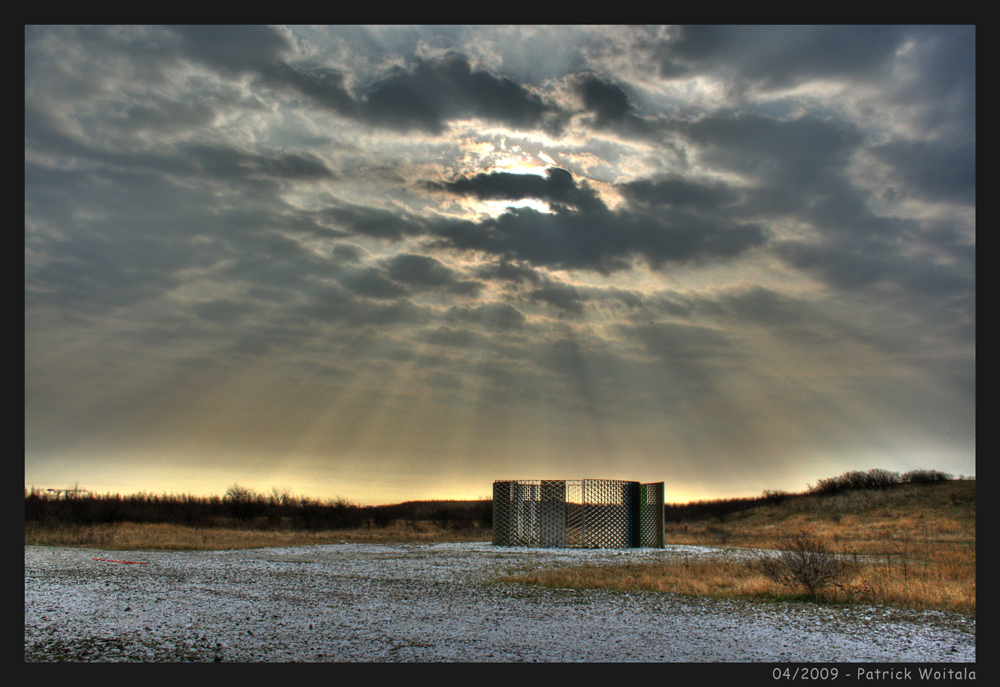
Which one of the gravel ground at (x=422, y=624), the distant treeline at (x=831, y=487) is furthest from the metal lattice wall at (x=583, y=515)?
the distant treeline at (x=831, y=487)

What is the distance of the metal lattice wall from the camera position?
22.0m

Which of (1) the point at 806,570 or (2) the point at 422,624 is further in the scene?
(1) the point at 806,570

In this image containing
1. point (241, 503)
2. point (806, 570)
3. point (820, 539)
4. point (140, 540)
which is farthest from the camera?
point (241, 503)

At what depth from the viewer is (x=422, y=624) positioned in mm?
7215

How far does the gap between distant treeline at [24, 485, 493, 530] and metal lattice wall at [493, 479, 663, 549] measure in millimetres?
13786

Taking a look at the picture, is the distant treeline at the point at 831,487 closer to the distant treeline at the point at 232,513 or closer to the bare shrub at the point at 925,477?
the bare shrub at the point at 925,477

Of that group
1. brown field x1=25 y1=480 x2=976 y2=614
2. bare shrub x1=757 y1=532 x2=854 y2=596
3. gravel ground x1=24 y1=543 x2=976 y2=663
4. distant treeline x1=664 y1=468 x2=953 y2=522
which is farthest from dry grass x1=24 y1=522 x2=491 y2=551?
distant treeline x1=664 y1=468 x2=953 y2=522

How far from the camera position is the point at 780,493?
1902 inches

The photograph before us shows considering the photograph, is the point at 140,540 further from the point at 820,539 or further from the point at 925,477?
the point at 925,477

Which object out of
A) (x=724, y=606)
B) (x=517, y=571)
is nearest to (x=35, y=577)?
(x=517, y=571)

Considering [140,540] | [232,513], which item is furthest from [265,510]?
[140,540]

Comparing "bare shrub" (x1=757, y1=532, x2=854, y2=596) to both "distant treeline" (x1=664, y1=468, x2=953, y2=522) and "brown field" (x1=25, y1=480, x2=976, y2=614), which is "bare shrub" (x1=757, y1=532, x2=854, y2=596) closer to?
"brown field" (x1=25, y1=480, x2=976, y2=614)

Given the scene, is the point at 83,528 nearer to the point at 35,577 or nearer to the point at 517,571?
the point at 35,577

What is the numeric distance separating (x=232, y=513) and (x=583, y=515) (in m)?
24.5
